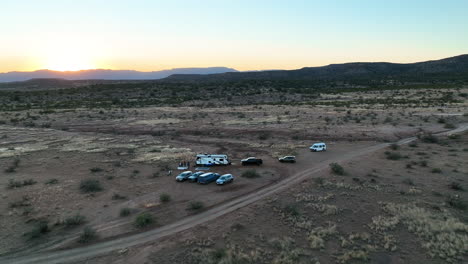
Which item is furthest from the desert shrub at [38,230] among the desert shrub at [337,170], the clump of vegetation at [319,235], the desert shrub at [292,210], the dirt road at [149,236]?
the desert shrub at [337,170]

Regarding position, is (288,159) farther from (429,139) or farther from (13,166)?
(13,166)

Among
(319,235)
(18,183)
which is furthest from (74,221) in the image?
(319,235)

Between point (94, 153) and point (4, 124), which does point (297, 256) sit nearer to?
point (94, 153)

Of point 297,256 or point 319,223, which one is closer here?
point 297,256

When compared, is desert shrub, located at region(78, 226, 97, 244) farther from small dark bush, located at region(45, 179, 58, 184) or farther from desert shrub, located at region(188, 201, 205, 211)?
small dark bush, located at region(45, 179, 58, 184)

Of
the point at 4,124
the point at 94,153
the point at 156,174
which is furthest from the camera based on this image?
the point at 4,124

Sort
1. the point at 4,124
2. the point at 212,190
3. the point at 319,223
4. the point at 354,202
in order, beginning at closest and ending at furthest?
the point at 319,223, the point at 354,202, the point at 212,190, the point at 4,124

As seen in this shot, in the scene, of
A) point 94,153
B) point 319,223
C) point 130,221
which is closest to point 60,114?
point 94,153
